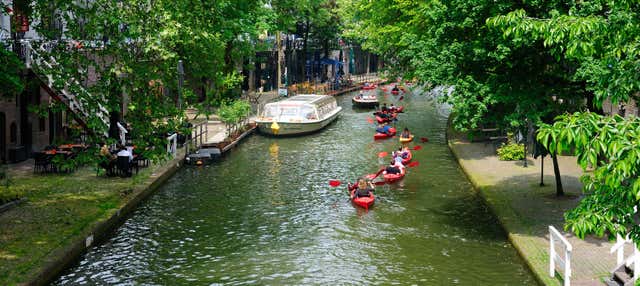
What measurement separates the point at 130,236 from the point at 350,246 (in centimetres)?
652

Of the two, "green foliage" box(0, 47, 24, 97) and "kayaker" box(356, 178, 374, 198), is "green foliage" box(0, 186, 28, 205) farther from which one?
"kayaker" box(356, 178, 374, 198)

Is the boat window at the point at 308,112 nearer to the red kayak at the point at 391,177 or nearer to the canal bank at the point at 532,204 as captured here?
the canal bank at the point at 532,204

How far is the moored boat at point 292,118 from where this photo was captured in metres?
47.2

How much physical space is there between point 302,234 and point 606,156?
15.1 meters

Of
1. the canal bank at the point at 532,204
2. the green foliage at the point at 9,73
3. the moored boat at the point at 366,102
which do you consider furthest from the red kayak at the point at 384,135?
the green foliage at the point at 9,73

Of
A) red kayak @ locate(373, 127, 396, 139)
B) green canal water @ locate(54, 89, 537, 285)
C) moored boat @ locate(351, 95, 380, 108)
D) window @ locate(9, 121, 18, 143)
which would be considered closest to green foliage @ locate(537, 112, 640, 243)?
green canal water @ locate(54, 89, 537, 285)

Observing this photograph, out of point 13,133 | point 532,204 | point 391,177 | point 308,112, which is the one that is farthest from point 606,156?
point 308,112

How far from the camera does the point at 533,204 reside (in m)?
25.4

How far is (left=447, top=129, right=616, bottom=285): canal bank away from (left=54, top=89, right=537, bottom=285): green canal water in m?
0.48

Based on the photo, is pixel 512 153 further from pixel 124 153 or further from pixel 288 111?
pixel 288 111

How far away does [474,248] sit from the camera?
22000 millimetres

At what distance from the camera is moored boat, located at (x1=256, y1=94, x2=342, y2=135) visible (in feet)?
155

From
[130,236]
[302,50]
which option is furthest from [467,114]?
[302,50]

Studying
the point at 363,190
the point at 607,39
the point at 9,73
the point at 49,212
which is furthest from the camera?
the point at 363,190
